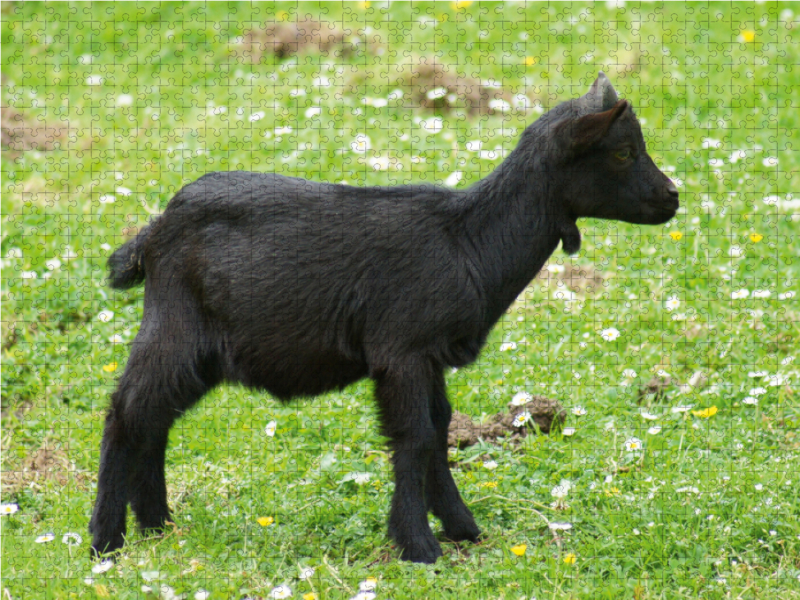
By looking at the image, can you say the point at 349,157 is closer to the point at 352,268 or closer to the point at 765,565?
the point at 352,268

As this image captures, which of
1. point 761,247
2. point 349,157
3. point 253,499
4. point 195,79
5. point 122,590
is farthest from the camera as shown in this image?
point 195,79

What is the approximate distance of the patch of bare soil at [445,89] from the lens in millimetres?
8312

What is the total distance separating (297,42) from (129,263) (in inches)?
204

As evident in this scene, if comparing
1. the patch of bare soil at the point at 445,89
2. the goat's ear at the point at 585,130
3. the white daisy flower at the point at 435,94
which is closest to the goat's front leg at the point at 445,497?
the goat's ear at the point at 585,130

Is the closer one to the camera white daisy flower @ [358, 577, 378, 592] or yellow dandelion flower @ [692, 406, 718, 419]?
white daisy flower @ [358, 577, 378, 592]

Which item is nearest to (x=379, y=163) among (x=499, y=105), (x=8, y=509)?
(x=499, y=105)

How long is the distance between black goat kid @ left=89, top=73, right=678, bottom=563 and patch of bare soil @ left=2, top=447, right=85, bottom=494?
0.86m

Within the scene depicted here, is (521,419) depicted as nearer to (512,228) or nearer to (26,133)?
(512,228)

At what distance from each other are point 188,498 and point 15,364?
5.75 ft

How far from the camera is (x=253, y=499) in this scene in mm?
4816

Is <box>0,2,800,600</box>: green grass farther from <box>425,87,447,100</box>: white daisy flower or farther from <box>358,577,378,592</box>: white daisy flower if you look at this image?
<box>425,87,447,100</box>: white daisy flower

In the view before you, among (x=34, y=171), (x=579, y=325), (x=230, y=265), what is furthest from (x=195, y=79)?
(x=230, y=265)

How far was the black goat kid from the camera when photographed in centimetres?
402

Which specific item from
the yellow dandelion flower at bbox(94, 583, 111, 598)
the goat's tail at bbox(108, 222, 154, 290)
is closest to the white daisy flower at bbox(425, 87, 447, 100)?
the goat's tail at bbox(108, 222, 154, 290)
